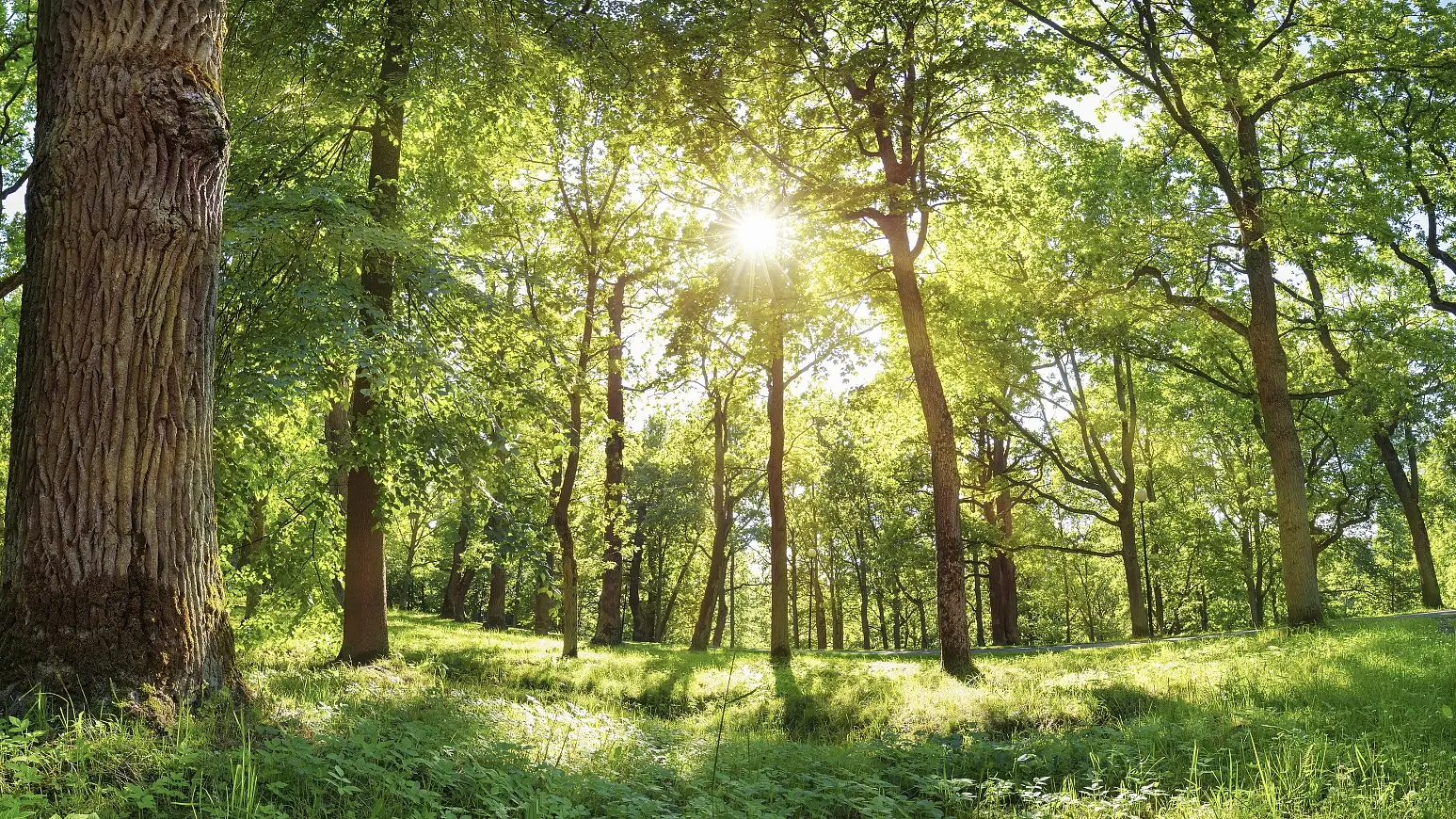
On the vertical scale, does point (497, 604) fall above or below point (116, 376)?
below

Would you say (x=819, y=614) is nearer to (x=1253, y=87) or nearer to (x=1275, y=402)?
(x=1275, y=402)

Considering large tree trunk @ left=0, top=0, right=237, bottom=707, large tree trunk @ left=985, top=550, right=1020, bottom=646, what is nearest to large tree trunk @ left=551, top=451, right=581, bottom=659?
large tree trunk @ left=0, top=0, right=237, bottom=707

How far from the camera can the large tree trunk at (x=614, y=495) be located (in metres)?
20.2

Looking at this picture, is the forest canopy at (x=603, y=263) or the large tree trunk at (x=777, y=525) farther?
the large tree trunk at (x=777, y=525)

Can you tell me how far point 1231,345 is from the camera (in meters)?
25.4

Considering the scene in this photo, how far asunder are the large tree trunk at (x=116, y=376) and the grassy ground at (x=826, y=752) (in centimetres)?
50

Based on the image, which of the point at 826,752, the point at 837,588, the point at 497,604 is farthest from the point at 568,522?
the point at 837,588

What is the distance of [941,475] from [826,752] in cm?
724

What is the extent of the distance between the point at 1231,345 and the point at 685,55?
20986 mm

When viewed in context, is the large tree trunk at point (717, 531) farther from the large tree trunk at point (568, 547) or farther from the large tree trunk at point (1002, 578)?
the large tree trunk at point (1002, 578)

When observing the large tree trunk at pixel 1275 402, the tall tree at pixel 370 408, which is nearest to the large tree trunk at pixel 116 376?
the tall tree at pixel 370 408

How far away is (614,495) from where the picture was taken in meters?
18.9

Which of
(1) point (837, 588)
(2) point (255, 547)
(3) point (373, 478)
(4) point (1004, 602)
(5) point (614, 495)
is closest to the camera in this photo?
(3) point (373, 478)

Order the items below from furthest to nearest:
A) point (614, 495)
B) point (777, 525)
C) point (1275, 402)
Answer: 1. point (614, 495)
2. point (777, 525)
3. point (1275, 402)
